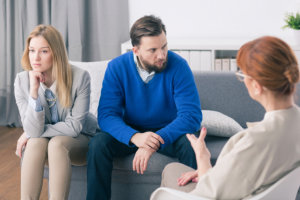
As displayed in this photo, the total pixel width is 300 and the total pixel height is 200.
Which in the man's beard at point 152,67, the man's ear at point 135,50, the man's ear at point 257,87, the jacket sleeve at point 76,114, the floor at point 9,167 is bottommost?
the floor at point 9,167

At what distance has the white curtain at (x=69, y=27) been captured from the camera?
408 cm

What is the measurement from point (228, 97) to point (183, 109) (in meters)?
0.53

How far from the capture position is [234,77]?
2.65 meters

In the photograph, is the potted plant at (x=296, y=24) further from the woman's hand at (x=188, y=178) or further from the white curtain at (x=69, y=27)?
the woman's hand at (x=188, y=178)

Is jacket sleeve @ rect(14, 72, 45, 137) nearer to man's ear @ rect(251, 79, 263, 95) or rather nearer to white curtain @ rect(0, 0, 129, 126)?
man's ear @ rect(251, 79, 263, 95)

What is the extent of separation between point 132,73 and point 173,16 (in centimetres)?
190

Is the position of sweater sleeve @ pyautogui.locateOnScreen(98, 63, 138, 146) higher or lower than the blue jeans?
A: higher

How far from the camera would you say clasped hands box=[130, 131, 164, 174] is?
2.06 metres

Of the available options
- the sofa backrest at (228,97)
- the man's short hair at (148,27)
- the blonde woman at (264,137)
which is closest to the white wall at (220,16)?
the sofa backrest at (228,97)

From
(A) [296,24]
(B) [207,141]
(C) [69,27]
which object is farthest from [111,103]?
(C) [69,27]

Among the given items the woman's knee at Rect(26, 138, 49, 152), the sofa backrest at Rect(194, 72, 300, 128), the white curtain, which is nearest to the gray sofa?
the sofa backrest at Rect(194, 72, 300, 128)

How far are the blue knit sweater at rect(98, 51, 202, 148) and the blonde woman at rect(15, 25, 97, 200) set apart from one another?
0.12 meters

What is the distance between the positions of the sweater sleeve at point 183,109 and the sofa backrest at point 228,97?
0.42m

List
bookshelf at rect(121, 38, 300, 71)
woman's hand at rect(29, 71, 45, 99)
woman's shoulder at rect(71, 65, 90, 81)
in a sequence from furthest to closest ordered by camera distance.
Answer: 1. bookshelf at rect(121, 38, 300, 71)
2. woman's shoulder at rect(71, 65, 90, 81)
3. woman's hand at rect(29, 71, 45, 99)
